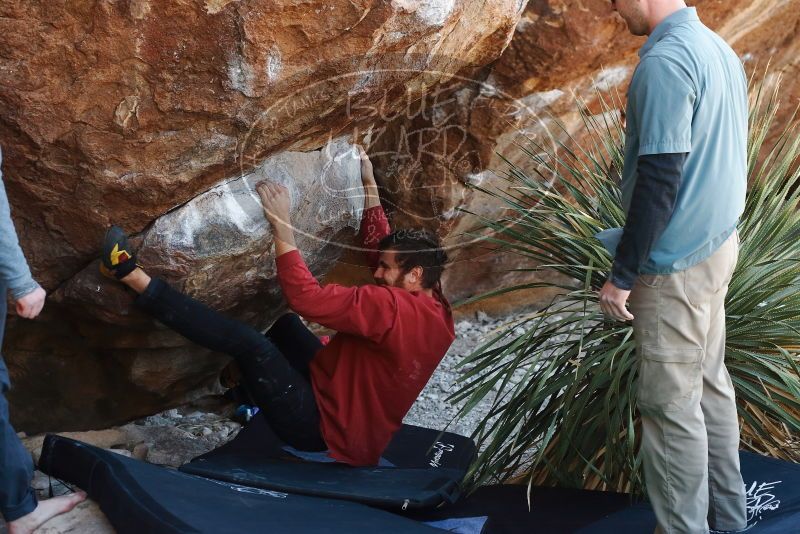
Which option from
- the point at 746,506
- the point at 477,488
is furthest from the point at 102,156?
the point at 746,506

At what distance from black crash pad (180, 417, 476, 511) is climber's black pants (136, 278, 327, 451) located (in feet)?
0.38

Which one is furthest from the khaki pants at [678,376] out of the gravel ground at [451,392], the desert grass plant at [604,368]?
the gravel ground at [451,392]

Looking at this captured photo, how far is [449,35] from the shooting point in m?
3.35

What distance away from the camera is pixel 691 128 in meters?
2.26

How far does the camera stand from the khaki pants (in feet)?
7.82

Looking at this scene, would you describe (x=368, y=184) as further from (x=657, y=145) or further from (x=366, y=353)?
(x=657, y=145)

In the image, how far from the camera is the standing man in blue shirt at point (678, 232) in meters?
2.24

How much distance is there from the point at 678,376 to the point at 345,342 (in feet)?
4.27

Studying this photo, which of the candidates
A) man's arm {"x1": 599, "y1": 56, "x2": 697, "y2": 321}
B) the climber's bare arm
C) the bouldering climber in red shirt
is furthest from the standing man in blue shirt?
the climber's bare arm

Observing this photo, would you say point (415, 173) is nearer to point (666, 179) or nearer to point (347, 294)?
point (347, 294)

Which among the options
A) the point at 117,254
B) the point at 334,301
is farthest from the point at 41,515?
the point at 334,301

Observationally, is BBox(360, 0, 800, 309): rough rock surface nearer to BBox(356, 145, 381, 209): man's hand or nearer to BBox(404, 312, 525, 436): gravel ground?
BBox(356, 145, 381, 209): man's hand

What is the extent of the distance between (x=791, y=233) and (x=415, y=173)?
5.49ft

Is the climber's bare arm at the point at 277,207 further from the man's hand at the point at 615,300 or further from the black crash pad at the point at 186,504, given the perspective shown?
the man's hand at the point at 615,300
